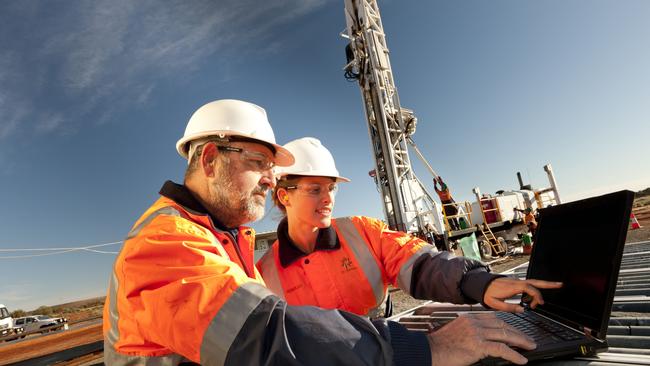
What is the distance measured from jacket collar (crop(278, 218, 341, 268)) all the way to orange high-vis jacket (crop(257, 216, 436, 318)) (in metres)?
0.03

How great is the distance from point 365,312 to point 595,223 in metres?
1.66

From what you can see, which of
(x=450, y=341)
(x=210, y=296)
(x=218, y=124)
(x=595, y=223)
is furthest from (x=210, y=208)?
(x=595, y=223)

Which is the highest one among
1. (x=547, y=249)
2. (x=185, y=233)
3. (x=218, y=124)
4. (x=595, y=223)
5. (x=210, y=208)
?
(x=218, y=124)

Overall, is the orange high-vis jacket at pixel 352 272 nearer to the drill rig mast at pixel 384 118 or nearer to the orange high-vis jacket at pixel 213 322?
the orange high-vis jacket at pixel 213 322

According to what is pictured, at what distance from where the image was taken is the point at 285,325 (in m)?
1.07

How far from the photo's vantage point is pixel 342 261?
8.80 feet

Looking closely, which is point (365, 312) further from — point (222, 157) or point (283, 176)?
point (222, 157)

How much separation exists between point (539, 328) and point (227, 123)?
6.28ft

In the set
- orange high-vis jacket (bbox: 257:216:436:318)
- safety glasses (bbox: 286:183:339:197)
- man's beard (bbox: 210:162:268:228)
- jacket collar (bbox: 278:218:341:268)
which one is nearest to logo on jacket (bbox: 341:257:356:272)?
orange high-vis jacket (bbox: 257:216:436:318)

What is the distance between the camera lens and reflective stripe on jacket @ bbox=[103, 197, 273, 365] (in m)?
1.04

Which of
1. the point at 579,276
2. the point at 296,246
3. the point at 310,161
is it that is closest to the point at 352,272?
the point at 296,246

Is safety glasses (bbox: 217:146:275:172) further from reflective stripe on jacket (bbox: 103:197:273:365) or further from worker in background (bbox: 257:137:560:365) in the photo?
worker in background (bbox: 257:137:560:365)

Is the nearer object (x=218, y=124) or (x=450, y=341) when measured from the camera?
(x=450, y=341)

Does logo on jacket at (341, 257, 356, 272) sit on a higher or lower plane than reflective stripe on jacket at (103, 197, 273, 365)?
lower
